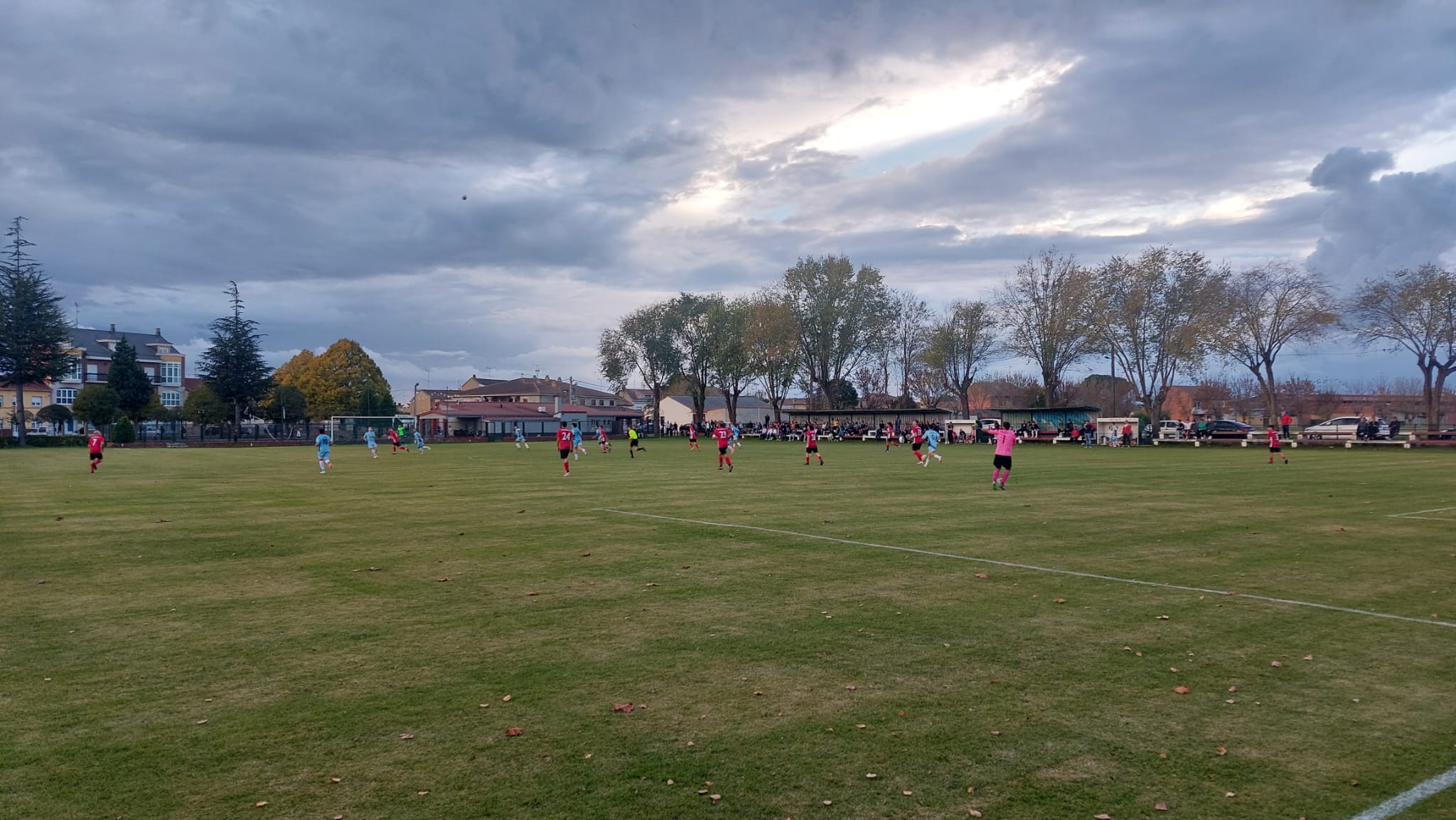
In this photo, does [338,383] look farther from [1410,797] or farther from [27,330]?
[1410,797]

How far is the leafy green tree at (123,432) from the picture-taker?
6656 cm

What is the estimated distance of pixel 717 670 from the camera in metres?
7.05

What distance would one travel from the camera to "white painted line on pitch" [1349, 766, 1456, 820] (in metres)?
4.53

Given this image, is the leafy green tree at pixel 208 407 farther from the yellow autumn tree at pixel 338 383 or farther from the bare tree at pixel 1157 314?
the bare tree at pixel 1157 314

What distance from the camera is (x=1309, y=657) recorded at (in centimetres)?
741

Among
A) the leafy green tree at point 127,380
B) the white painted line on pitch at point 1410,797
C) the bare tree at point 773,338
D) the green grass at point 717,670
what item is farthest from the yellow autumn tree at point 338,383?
the white painted line on pitch at point 1410,797

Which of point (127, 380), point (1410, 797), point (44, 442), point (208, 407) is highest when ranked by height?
point (127, 380)

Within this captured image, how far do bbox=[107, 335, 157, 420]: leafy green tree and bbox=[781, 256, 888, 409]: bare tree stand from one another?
61.4m

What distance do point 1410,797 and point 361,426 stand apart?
8896 centimetres

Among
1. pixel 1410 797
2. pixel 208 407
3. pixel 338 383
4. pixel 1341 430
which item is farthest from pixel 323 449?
pixel 338 383

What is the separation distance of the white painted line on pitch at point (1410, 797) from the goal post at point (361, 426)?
77.9m

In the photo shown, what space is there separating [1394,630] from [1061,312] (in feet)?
213

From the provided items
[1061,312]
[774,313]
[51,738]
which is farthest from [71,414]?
[51,738]

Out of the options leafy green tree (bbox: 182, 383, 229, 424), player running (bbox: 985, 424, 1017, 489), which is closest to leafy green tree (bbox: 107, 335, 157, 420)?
leafy green tree (bbox: 182, 383, 229, 424)
